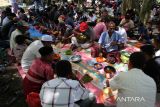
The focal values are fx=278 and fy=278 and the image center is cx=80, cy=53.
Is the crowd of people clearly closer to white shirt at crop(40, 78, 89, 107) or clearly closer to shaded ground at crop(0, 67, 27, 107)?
white shirt at crop(40, 78, 89, 107)

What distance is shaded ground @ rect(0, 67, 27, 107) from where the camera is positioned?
582cm

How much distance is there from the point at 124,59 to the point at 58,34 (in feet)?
14.3

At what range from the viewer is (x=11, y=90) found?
642 cm

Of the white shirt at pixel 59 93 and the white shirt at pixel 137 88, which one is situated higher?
the white shirt at pixel 137 88

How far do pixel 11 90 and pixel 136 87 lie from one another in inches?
157

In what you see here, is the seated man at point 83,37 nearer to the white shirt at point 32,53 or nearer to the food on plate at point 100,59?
the food on plate at point 100,59

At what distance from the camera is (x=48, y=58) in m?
4.73

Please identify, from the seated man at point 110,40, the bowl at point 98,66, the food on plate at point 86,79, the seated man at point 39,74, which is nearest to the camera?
the seated man at point 39,74

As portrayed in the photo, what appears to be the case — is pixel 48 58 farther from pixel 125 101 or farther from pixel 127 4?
pixel 127 4

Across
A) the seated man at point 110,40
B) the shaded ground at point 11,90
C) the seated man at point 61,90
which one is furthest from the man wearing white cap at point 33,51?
the seated man at point 61,90

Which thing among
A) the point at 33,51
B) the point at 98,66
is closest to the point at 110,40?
the point at 98,66

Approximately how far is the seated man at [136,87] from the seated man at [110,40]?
3949mm

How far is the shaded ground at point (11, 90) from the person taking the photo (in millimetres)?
5816

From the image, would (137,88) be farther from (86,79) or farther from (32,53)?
(32,53)
